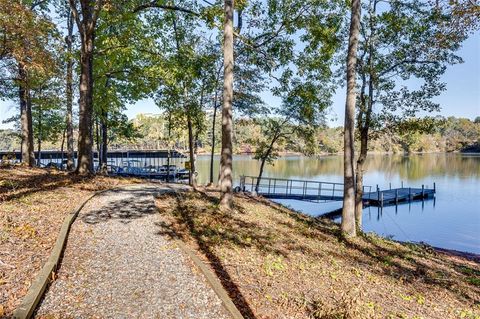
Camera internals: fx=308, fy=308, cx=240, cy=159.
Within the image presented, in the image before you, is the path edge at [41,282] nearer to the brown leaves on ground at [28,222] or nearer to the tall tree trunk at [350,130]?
the brown leaves on ground at [28,222]

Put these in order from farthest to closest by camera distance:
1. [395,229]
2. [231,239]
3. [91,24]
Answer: [395,229], [91,24], [231,239]

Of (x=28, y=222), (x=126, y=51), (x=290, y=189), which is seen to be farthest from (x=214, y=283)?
(x=290, y=189)

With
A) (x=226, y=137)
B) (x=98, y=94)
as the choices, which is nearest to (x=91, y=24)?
(x=98, y=94)

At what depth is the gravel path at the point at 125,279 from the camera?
3600mm

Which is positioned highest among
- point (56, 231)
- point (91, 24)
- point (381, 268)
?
point (91, 24)

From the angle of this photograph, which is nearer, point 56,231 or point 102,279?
point 102,279

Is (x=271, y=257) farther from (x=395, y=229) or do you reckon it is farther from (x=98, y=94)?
(x=395, y=229)

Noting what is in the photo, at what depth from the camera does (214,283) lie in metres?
4.30

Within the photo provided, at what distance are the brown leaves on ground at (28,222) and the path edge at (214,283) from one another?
2.17m

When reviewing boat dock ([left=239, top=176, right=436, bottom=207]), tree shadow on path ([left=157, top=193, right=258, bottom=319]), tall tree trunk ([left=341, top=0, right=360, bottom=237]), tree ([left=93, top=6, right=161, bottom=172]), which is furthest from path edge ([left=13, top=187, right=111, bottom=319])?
boat dock ([left=239, top=176, right=436, bottom=207])

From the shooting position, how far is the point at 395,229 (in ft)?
71.7

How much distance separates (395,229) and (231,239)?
19167 mm

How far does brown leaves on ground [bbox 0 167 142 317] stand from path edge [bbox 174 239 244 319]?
7.13 ft

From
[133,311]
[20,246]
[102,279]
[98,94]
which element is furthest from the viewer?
[98,94]
